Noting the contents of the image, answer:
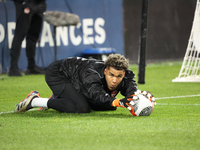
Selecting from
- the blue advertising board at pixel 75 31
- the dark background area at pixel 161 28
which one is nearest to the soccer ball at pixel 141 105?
the blue advertising board at pixel 75 31

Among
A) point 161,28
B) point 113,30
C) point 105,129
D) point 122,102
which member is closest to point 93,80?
point 122,102

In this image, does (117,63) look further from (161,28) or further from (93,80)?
(161,28)

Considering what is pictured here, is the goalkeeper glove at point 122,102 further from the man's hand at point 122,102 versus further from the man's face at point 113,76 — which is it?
the man's face at point 113,76

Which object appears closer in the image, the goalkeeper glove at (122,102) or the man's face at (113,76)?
the goalkeeper glove at (122,102)

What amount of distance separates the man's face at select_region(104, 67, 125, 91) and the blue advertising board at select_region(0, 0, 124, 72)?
5.65m

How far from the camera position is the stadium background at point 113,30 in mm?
9242

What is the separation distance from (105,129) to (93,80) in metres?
0.82

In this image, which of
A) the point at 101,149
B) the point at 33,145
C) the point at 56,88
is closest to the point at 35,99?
the point at 56,88

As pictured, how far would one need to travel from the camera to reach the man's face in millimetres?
3764

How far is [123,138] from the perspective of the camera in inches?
110

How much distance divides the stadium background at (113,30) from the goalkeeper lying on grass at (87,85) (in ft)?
16.5

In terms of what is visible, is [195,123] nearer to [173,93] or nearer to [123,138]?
[123,138]

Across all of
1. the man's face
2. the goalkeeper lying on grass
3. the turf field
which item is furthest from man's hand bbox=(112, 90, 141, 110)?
the man's face

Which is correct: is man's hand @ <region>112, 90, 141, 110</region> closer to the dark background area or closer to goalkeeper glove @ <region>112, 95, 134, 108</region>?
goalkeeper glove @ <region>112, 95, 134, 108</region>
